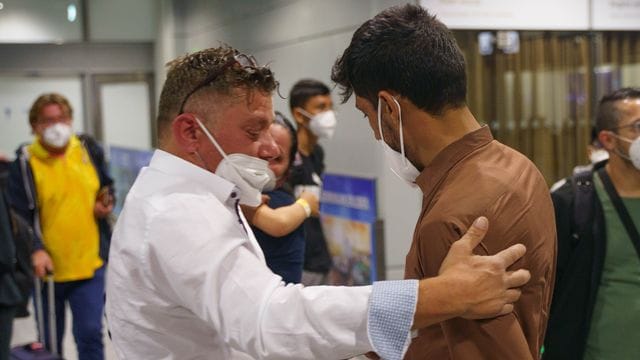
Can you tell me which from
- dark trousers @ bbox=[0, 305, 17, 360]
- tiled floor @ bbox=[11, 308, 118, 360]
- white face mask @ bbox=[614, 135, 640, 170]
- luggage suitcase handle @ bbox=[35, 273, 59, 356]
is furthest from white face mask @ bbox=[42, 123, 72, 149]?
white face mask @ bbox=[614, 135, 640, 170]

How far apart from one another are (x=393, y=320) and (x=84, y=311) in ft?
10.1

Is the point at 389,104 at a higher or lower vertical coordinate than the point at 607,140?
higher

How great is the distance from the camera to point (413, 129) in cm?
153

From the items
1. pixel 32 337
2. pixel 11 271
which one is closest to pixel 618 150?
pixel 11 271

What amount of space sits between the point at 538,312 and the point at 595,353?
1.19 metres

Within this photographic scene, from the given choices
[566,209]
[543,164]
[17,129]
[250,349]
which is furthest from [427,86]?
[17,129]

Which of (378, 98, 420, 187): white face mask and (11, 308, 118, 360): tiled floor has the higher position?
(378, 98, 420, 187): white face mask

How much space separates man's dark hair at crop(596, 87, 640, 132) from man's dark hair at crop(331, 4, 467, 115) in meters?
1.58

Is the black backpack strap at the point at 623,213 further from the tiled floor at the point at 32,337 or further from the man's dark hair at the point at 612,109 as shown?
the tiled floor at the point at 32,337

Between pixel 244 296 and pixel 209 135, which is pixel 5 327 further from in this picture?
pixel 244 296

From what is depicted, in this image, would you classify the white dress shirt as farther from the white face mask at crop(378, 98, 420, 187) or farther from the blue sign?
the blue sign

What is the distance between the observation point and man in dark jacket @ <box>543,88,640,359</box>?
2.51m

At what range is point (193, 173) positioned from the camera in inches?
62.1

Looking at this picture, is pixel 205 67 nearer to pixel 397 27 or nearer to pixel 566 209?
pixel 397 27
